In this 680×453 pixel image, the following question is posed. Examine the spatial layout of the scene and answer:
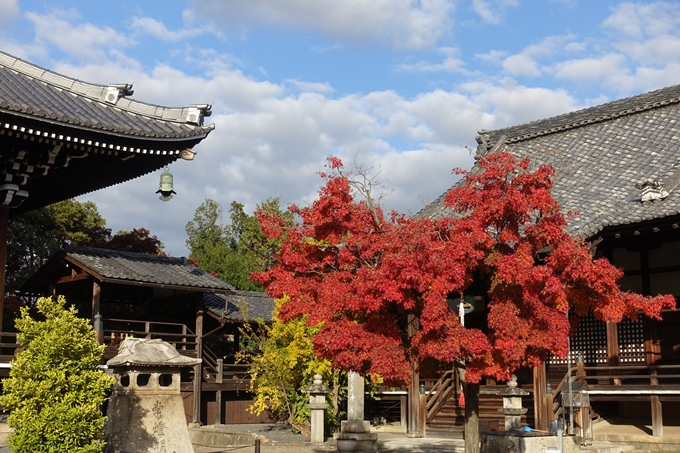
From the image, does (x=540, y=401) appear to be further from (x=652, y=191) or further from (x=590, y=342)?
(x=652, y=191)

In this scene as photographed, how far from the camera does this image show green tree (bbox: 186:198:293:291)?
144 feet

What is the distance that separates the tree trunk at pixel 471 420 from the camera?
1178 cm

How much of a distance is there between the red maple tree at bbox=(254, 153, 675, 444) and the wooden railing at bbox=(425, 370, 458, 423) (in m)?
8.88

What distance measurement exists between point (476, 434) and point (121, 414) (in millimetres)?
5721

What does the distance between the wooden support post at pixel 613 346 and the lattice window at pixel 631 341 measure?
0.44 metres

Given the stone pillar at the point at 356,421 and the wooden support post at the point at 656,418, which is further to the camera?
the stone pillar at the point at 356,421

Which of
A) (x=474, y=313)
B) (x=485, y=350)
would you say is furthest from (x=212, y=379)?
(x=485, y=350)

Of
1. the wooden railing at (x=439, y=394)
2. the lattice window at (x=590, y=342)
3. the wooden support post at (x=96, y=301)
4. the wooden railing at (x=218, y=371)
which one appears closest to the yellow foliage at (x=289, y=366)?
the wooden railing at (x=439, y=394)

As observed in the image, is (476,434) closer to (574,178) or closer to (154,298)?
(574,178)

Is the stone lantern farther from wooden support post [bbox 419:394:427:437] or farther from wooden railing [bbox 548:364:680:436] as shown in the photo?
wooden support post [bbox 419:394:427:437]

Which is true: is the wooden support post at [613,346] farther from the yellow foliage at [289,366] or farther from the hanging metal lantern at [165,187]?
the hanging metal lantern at [165,187]

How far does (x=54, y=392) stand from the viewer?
10.8 meters

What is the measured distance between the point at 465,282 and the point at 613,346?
7225mm

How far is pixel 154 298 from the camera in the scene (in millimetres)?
28000
